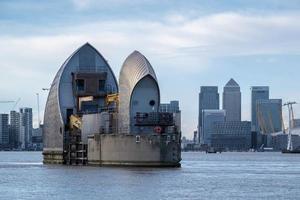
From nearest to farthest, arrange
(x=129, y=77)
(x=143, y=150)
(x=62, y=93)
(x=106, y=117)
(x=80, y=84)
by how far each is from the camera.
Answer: (x=143, y=150)
(x=129, y=77)
(x=106, y=117)
(x=80, y=84)
(x=62, y=93)

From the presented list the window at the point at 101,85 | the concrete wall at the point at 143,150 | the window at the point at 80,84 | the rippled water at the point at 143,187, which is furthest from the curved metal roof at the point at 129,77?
the window at the point at 80,84

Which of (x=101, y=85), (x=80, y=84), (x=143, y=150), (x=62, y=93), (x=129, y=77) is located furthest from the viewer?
(x=62, y=93)

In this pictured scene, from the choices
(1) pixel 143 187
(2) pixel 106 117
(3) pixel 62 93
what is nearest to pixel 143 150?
(2) pixel 106 117

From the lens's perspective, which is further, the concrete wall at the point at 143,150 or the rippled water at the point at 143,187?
the concrete wall at the point at 143,150

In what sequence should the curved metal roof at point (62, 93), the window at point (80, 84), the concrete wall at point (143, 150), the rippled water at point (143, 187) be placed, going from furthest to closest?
the curved metal roof at point (62, 93) < the window at point (80, 84) < the concrete wall at point (143, 150) < the rippled water at point (143, 187)

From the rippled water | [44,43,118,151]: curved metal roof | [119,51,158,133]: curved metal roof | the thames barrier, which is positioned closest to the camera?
the rippled water

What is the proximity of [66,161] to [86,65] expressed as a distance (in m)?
17.1

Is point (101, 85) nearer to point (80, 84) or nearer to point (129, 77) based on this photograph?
point (80, 84)

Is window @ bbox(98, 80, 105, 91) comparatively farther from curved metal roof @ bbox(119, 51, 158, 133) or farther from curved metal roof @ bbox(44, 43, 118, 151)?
curved metal roof @ bbox(119, 51, 158, 133)

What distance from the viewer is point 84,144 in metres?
122

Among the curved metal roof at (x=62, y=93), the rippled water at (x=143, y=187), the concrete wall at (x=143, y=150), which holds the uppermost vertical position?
the curved metal roof at (x=62, y=93)

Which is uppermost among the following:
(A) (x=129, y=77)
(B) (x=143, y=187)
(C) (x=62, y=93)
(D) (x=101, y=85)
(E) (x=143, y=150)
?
(D) (x=101, y=85)

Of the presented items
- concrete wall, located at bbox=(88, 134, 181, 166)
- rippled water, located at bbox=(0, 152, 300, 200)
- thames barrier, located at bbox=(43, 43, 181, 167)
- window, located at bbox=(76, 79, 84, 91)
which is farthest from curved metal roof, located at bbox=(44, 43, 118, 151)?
rippled water, located at bbox=(0, 152, 300, 200)

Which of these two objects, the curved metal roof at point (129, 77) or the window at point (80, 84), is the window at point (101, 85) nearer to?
the window at point (80, 84)
